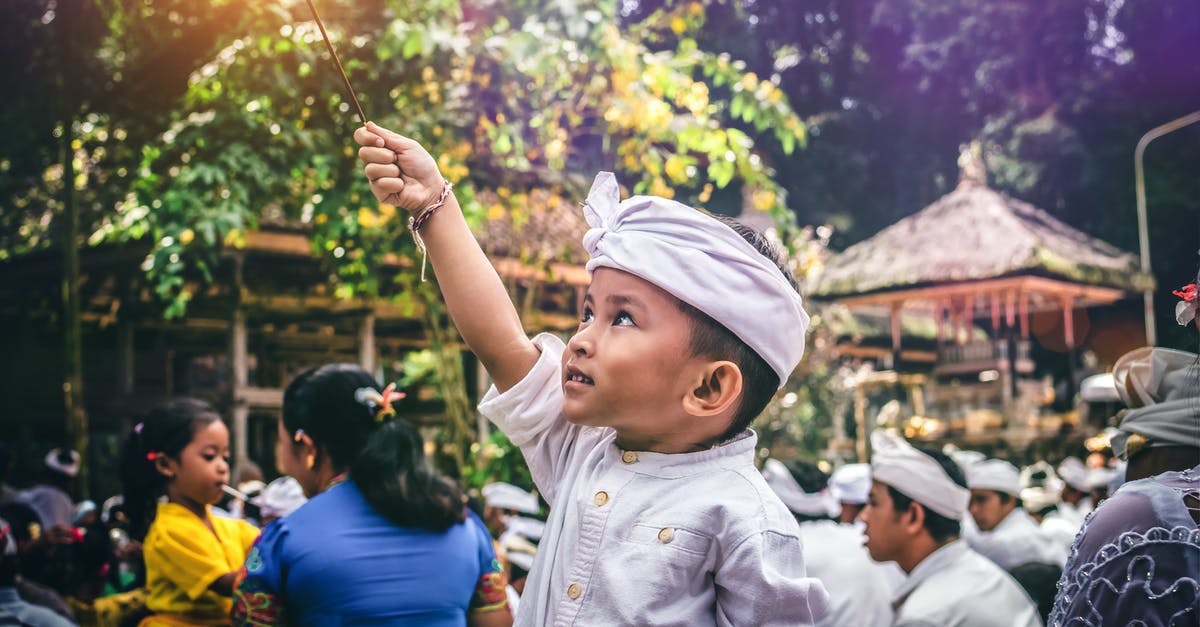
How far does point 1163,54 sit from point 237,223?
78.1ft

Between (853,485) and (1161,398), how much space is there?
462 centimetres

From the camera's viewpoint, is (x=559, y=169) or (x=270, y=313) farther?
(x=270, y=313)

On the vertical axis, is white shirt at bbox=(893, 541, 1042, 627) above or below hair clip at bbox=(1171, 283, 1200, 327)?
below

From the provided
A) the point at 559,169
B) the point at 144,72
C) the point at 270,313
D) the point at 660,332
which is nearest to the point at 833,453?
the point at 270,313

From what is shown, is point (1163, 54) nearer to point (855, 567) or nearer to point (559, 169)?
point (559, 169)

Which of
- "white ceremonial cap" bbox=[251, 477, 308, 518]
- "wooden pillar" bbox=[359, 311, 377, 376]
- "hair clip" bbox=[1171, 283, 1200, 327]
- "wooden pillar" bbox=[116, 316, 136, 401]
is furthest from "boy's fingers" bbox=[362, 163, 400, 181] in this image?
"wooden pillar" bbox=[116, 316, 136, 401]

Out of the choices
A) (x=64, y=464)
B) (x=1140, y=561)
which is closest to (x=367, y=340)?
(x=64, y=464)

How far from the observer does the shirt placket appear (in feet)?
5.58

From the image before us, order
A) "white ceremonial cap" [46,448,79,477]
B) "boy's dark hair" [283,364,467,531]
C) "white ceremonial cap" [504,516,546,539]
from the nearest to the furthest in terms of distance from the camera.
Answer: "boy's dark hair" [283,364,467,531]
"white ceremonial cap" [504,516,546,539]
"white ceremonial cap" [46,448,79,477]

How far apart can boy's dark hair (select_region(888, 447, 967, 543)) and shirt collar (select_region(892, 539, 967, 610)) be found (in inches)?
2.0

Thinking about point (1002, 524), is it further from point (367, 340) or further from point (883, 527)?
point (367, 340)

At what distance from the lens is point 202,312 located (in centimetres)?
1136

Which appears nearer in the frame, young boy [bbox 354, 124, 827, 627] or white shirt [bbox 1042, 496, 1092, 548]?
young boy [bbox 354, 124, 827, 627]

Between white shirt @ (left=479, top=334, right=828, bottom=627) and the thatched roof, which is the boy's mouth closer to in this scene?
white shirt @ (left=479, top=334, right=828, bottom=627)
